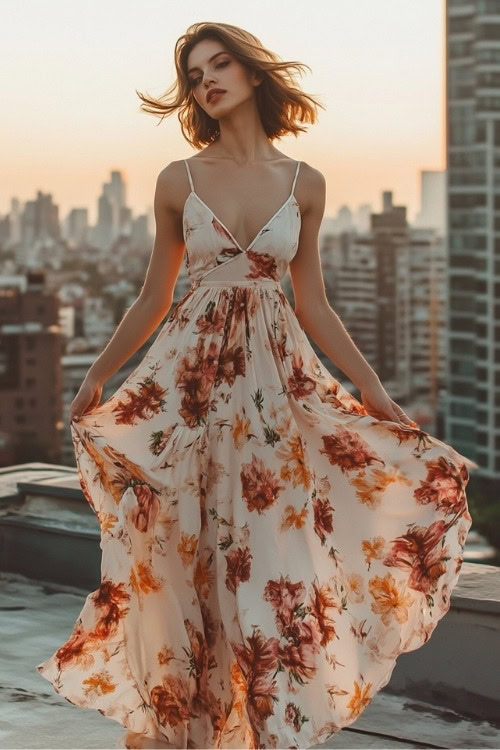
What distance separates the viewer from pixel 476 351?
68.3 m

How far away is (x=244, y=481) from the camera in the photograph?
7.80 feet

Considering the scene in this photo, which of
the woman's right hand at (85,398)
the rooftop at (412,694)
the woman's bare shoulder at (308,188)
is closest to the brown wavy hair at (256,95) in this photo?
the woman's bare shoulder at (308,188)

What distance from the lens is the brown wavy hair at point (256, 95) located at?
96.7 inches

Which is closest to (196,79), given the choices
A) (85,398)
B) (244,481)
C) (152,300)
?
(152,300)

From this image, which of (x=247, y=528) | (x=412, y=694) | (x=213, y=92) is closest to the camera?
(x=247, y=528)

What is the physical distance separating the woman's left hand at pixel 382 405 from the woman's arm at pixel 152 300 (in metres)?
0.40

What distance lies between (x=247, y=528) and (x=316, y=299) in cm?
45

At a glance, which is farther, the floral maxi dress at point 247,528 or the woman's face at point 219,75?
the woman's face at point 219,75

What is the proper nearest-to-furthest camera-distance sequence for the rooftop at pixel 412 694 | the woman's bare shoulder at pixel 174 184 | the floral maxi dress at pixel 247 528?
the floral maxi dress at pixel 247 528 < the woman's bare shoulder at pixel 174 184 < the rooftop at pixel 412 694

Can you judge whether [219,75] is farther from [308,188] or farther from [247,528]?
[247,528]

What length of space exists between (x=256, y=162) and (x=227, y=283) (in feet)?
0.73

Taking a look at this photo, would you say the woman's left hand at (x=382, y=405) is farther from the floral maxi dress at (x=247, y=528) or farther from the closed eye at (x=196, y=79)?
the closed eye at (x=196, y=79)

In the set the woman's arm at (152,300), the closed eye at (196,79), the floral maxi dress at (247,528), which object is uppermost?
the closed eye at (196,79)

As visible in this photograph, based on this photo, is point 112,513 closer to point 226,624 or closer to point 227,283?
point 226,624
